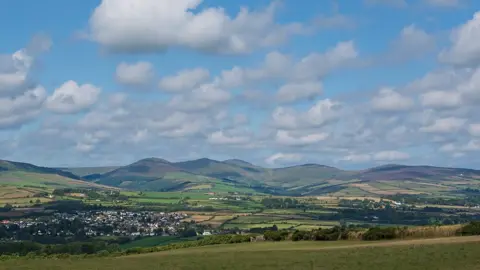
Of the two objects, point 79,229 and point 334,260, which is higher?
point 334,260

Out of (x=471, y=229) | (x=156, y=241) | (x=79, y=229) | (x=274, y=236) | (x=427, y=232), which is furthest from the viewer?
(x=79, y=229)

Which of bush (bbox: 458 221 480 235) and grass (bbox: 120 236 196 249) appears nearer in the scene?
bush (bbox: 458 221 480 235)

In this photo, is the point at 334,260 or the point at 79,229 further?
the point at 79,229

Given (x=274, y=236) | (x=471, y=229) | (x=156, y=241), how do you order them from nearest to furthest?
(x=471, y=229), (x=274, y=236), (x=156, y=241)

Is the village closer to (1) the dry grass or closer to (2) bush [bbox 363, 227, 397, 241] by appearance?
(2) bush [bbox 363, 227, 397, 241]

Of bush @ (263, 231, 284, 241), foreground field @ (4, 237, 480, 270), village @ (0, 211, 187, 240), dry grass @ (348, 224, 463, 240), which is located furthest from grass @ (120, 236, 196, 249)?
foreground field @ (4, 237, 480, 270)

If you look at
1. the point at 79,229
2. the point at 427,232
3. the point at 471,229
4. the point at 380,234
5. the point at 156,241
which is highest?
the point at 471,229

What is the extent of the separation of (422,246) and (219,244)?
102 ft

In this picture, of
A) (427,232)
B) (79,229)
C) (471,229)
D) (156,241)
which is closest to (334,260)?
(427,232)

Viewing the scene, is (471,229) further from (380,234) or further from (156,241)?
A: (156,241)

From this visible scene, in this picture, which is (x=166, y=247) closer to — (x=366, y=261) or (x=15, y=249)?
(x=366, y=261)

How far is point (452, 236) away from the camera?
67875 millimetres

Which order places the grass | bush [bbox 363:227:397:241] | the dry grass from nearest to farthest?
1. the dry grass
2. bush [bbox 363:227:397:241]
3. the grass

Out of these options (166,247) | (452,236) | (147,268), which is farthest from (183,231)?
(147,268)
